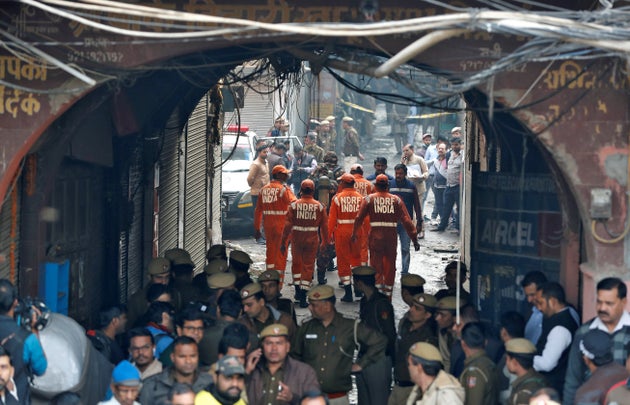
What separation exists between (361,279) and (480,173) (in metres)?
2.25

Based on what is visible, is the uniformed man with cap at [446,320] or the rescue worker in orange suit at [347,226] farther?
the rescue worker in orange suit at [347,226]

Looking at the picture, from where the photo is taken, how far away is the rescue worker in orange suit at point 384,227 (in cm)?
1603

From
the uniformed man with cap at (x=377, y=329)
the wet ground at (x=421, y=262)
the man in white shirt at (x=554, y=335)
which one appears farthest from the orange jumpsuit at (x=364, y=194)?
the man in white shirt at (x=554, y=335)

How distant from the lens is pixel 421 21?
27.0 feet

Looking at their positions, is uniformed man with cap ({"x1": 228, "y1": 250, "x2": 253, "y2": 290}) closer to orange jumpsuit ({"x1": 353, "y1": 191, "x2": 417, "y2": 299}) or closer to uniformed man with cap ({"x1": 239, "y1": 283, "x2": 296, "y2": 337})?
uniformed man with cap ({"x1": 239, "y1": 283, "x2": 296, "y2": 337})

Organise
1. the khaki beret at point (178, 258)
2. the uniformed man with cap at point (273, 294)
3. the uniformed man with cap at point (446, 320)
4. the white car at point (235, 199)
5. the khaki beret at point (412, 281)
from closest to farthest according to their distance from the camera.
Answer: the uniformed man with cap at point (446, 320), the khaki beret at point (412, 281), the uniformed man with cap at point (273, 294), the khaki beret at point (178, 258), the white car at point (235, 199)

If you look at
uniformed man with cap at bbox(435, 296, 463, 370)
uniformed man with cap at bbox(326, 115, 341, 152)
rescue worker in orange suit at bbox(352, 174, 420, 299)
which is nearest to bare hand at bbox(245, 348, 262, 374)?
uniformed man with cap at bbox(435, 296, 463, 370)

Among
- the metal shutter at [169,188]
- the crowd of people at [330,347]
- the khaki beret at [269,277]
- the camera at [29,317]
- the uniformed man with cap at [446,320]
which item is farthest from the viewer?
the metal shutter at [169,188]

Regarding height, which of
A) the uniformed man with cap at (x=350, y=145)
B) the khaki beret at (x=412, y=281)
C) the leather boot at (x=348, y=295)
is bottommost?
the leather boot at (x=348, y=295)

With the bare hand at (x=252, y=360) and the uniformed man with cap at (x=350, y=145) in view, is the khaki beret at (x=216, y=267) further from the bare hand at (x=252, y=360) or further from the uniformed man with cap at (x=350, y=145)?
the uniformed man with cap at (x=350, y=145)

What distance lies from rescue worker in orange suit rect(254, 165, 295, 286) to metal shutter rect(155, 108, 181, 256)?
1405 millimetres

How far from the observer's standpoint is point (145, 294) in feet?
38.5

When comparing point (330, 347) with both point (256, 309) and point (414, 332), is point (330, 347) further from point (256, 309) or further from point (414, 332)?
point (414, 332)

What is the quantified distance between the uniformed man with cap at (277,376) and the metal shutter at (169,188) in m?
7.66
